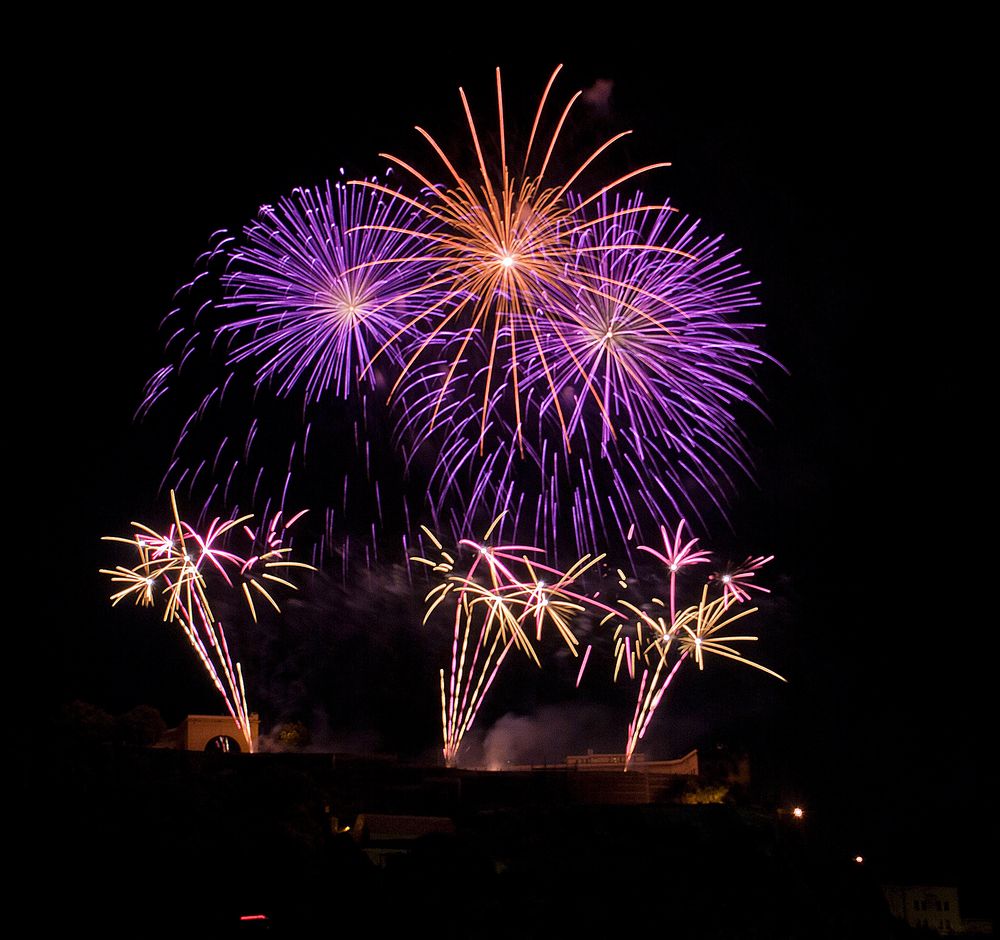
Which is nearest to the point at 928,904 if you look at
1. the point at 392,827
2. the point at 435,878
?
the point at 392,827

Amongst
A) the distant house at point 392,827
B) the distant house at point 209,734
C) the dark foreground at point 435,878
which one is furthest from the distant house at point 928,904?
the dark foreground at point 435,878

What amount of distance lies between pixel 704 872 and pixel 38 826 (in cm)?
1100

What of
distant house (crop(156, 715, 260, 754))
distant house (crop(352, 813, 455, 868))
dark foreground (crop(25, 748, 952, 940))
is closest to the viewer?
dark foreground (crop(25, 748, 952, 940))

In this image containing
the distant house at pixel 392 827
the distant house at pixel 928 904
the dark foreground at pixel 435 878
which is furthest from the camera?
the distant house at pixel 928 904

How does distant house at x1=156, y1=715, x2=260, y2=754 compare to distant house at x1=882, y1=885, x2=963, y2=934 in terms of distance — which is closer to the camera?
distant house at x1=156, y1=715, x2=260, y2=754

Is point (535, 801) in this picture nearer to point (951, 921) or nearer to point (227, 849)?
point (227, 849)

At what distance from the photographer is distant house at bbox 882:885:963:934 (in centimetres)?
5584

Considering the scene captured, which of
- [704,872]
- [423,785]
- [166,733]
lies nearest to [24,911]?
[704,872]

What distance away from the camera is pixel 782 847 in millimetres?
22094

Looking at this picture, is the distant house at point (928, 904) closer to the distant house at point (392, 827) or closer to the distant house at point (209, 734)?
the distant house at point (392, 827)

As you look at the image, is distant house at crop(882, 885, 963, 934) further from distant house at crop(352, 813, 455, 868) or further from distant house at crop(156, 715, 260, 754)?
distant house at crop(156, 715, 260, 754)

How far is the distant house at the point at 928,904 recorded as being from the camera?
183ft

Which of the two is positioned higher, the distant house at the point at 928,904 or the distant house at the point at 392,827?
the distant house at the point at 392,827

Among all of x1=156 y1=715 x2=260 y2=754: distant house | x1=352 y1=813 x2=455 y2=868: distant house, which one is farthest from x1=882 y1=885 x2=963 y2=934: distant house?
x1=156 y1=715 x2=260 y2=754: distant house
